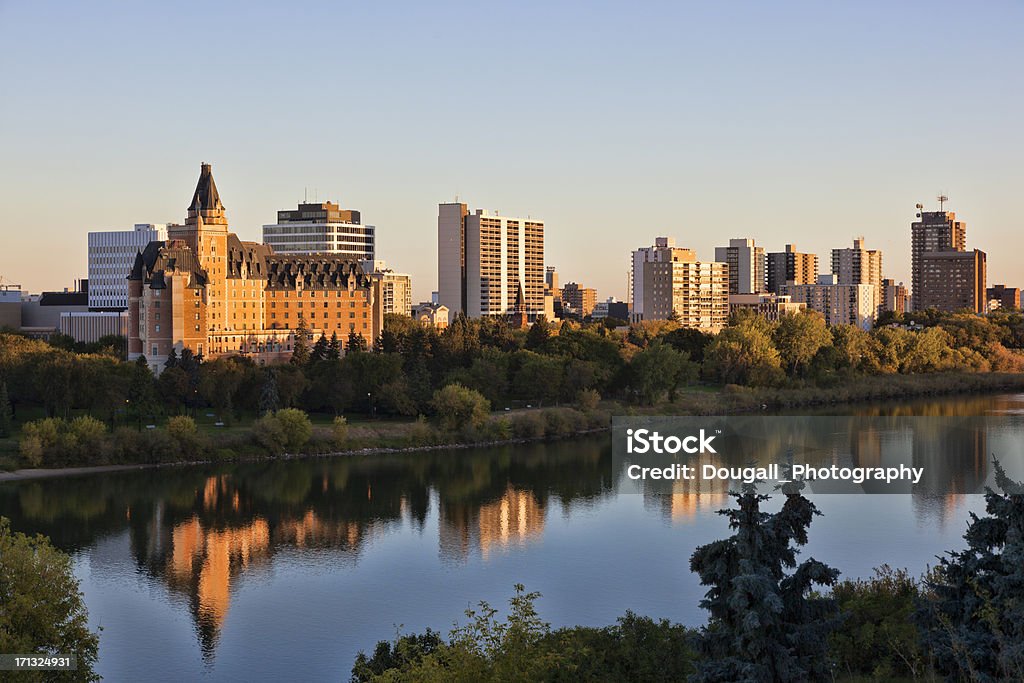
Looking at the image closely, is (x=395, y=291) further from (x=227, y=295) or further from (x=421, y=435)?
(x=421, y=435)

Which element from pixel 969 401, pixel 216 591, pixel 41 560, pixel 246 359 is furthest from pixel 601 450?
pixel 41 560

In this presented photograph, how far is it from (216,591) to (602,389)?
28482 mm

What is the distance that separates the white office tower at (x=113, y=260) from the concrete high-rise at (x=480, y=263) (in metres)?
27.1

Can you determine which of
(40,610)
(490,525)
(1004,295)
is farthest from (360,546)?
(1004,295)

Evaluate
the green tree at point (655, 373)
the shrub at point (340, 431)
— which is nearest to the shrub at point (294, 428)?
the shrub at point (340, 431)

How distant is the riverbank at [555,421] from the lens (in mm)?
36625

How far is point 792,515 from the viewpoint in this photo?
1075cm

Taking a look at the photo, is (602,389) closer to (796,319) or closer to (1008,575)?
(796,319)

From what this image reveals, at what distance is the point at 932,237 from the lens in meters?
145

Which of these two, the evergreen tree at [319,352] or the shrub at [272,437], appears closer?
the shrub at [272,437]

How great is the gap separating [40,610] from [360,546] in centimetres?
1178

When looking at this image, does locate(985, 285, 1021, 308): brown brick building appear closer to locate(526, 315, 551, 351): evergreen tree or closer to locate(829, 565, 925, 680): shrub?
locate(526, 315, 551, 351): evergreen tree

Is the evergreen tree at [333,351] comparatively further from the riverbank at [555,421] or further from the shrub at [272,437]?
the shrub at [272,437]

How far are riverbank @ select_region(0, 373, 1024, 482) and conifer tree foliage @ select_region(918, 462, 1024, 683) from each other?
1069 inches
